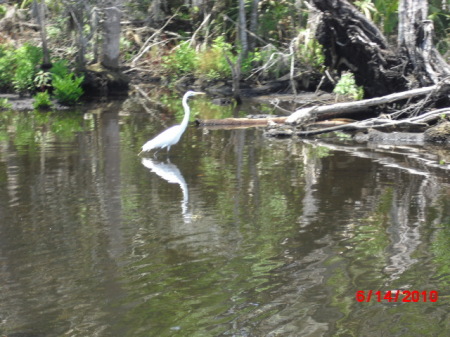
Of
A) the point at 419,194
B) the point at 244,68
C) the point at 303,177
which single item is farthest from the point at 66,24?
the point at 419,194

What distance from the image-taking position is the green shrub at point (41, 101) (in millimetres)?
20484

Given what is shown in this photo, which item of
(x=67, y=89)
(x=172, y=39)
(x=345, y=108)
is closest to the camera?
(x=345, y=108)

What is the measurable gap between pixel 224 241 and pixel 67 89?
48.8 feet

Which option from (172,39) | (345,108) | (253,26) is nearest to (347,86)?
(345,108)

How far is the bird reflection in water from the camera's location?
9052 mm

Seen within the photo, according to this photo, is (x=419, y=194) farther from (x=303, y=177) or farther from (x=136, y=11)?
(x=136, y=11)

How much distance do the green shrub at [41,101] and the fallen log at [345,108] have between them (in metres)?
8.71

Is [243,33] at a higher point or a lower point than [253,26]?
lower

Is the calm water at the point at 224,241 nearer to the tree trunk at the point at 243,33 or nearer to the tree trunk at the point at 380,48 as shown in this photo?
the tree trunk at the point at 380,48

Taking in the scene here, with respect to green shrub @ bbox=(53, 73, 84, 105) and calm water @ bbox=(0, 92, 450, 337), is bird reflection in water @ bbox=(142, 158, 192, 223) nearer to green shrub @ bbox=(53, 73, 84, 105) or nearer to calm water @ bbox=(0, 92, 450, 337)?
calm water @ bbox=(0, 92, 450, 337)

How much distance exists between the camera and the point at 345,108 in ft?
47.3

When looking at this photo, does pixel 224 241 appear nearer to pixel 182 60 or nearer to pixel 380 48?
pixel 380 48

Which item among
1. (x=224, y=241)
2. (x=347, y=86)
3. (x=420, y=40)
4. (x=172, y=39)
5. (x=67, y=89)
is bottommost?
(x=224, y=241)

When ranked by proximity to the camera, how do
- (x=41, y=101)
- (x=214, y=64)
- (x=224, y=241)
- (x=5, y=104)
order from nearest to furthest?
(x=224, y=241)
(x=5, y=104)
(x=41, y=101)
(x=214, y=64)
